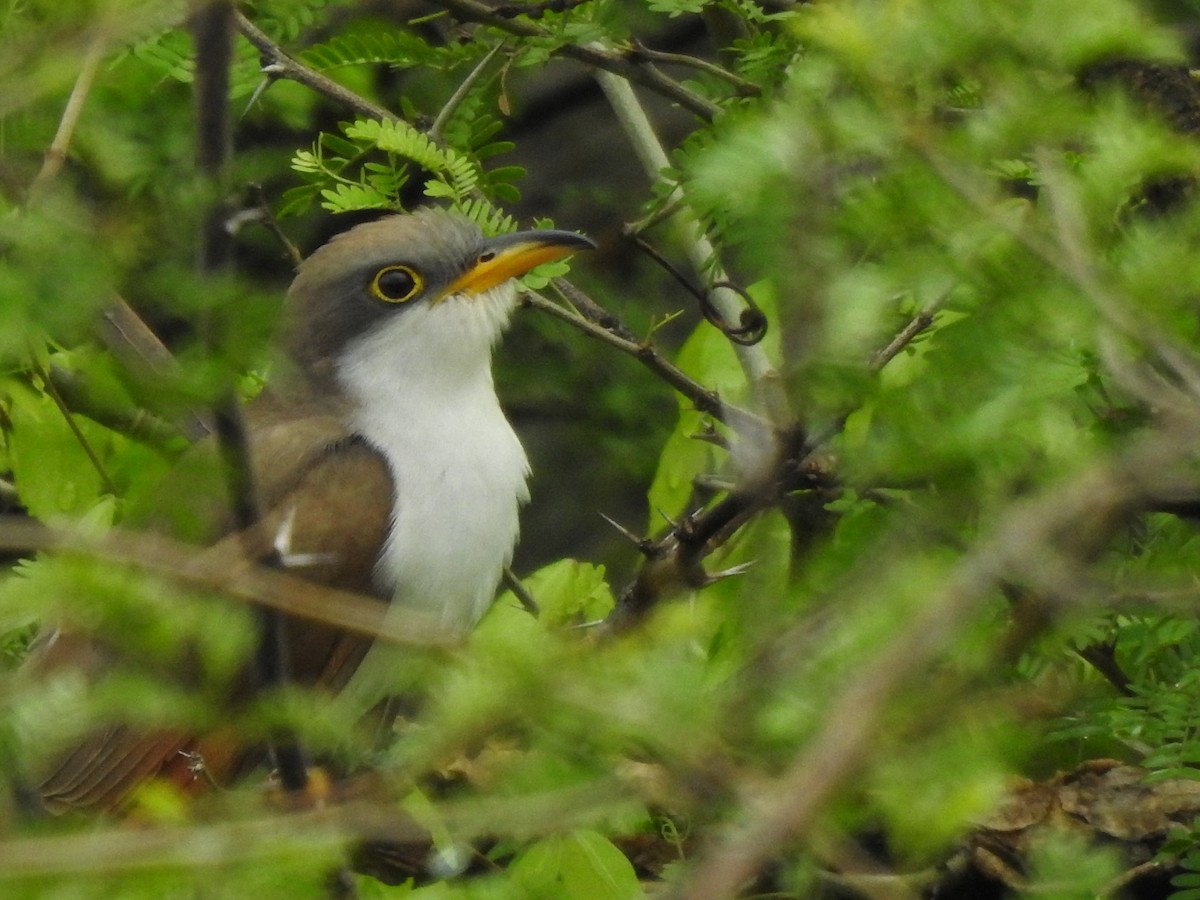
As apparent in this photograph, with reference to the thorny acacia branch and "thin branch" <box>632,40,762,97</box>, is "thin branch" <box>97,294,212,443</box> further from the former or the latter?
"thin branch" <box>632,40,762,97</box>

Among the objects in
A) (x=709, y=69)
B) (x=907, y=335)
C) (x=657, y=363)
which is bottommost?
(x=657, y=363)

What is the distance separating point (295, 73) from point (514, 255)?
73 centimetres

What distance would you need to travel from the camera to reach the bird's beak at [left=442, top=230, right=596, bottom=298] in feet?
13.9

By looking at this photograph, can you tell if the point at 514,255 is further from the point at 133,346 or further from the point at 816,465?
the point at 133,346

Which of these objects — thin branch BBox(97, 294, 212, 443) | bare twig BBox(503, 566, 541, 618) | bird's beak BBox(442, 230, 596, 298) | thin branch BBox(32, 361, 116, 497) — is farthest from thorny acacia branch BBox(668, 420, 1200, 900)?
bird's beak BBox(442, 230, 596, 298)

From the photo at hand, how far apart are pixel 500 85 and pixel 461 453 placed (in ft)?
3.02

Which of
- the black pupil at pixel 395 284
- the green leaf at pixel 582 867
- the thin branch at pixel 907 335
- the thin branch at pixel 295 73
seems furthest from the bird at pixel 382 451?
the thin branch at pixel 907 335

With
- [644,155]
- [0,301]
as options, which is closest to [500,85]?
[644,155]

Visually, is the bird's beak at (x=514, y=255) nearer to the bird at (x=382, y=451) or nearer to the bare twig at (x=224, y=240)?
the bird at (x=382, y=451)

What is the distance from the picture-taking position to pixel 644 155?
4449mm

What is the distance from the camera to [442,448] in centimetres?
431

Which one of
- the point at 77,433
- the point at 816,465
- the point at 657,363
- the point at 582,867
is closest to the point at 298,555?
the point at 77,433

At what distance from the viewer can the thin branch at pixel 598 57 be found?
392cm

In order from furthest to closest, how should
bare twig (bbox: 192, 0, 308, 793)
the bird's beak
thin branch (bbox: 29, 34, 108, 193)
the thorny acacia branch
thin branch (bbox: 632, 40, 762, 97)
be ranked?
the bird's beak
thin branch (bbox: 632, 40, 762, 97)
thin branch (bbox: 29, 34, 108, 193)
bare twig (bbox: 192, 0, 308, 793)
the thorny acacia branch
